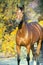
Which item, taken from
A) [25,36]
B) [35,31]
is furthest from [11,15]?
[25,36]

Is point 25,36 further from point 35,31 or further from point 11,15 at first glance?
point 11,15

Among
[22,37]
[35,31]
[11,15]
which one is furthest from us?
[11,15]

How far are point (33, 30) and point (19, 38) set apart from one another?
0.40 meters

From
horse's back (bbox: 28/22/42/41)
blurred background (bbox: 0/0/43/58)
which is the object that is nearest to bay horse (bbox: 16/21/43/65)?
horse's back (bbox: 28/22/42/41)

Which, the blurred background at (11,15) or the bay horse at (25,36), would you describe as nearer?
the bay horse at (25,36)

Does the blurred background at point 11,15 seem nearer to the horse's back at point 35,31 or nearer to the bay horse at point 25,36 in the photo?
the horse's back at point 35,31

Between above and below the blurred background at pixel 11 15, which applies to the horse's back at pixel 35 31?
below

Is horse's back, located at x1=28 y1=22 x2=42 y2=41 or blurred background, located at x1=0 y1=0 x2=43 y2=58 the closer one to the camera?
horse's back, located at x1=28 y1=22 x2=42 y2=41

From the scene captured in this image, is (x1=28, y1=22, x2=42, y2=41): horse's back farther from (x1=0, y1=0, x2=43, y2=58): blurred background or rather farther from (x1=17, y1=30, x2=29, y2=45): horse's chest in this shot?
(x1=0, y1=0, x2=43, y2=58): blurred background

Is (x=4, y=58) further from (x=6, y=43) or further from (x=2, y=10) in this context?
(x=2, y=10)

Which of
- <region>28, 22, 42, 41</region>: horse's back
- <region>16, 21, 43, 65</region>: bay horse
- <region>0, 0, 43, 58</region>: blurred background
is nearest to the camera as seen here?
<region>16, 21, 43, 65</region>: bay horse

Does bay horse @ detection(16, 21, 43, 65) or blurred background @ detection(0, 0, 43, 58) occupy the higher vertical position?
blurred background @ detection(0, 0, 43, 58)

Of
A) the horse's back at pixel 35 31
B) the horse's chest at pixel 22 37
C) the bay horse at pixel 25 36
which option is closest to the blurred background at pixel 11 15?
the horse's back at pixel 35 31

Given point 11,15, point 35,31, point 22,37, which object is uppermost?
point 11,15
